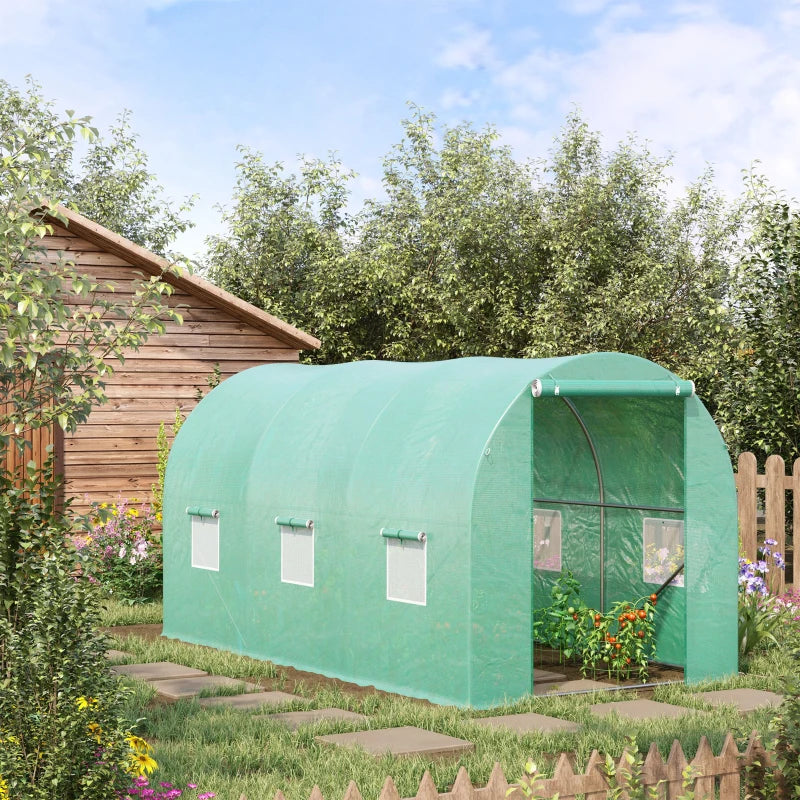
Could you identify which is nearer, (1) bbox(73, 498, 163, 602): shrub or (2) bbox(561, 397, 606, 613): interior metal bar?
(2) bbox(561, 397, 606, 613): interior metal bar

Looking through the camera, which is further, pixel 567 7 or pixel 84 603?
pixel 567 7

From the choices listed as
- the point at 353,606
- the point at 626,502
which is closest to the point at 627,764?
the point at 353,606

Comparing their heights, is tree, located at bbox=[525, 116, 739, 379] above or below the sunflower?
above

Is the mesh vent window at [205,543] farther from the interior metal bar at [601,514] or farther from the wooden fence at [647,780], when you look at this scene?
the wooden fence at [647,780]

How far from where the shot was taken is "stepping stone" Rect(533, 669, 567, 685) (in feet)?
33.4

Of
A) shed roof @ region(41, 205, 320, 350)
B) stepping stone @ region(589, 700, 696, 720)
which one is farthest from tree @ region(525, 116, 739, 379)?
stepping stone @ region(589, 700, 696, 720)

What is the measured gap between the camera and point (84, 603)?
5.41m

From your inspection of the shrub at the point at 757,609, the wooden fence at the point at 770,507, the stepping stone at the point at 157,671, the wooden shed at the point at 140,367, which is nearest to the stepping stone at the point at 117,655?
the stepping stone at the point at 157,671

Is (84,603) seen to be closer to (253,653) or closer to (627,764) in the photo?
(627,764)

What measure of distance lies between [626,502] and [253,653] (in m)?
3.75

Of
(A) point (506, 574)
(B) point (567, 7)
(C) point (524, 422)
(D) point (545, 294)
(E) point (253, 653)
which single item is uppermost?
(B) point (567, 7)

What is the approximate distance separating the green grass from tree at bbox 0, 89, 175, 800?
22.2 feet

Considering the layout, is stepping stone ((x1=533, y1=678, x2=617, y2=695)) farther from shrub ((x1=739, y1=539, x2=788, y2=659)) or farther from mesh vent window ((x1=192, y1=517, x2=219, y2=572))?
mesh vent window ((x1=192, y1=517, x2=219, y2=572))

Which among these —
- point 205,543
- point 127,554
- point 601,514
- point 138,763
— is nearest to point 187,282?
point 127,554
